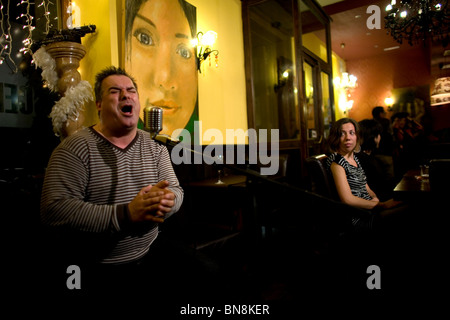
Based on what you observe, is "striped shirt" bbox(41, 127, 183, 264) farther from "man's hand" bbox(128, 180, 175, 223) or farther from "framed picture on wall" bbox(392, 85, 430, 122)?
"framed picture on wall" bbox(392, 85, 430, 122)

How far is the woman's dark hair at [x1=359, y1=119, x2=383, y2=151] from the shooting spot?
3.22 m

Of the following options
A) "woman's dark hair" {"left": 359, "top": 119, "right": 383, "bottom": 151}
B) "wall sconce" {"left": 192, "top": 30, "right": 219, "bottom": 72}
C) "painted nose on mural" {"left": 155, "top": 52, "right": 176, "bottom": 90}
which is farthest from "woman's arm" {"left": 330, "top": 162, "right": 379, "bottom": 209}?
"wall sconce" {"left": 192, "top": 30, "right": 219, "bottom": 72}

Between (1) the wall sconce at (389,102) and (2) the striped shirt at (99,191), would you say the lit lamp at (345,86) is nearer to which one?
(1) the wall sconce at (389,102)

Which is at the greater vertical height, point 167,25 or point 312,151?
point 167,25

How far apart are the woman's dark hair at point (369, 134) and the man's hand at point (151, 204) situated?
2633mm

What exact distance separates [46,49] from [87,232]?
179 cm

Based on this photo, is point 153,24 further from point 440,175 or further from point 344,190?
point 440,175

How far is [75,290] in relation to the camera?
4.17 feet

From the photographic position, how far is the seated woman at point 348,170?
2.17 m

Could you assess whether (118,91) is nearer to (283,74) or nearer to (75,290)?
(75,290)

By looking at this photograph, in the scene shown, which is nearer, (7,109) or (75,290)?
(75,290)

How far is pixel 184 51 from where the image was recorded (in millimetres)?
3330
